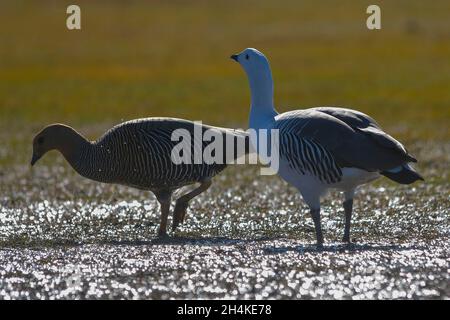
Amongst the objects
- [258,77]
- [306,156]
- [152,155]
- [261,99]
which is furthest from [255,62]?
[306,156]

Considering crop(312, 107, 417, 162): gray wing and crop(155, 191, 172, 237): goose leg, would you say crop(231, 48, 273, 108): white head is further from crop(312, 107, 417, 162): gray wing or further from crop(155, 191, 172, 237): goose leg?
crop(155, 191, 172, 237): goose leg

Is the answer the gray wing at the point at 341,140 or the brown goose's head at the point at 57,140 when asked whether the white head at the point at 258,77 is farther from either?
the brown goose's head at the point at 57,140

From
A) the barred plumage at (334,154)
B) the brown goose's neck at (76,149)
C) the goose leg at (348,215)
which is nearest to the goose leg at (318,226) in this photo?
the barred plumage at (334,154)

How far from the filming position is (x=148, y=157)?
11.5 metres

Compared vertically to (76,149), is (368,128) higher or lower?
A: higher

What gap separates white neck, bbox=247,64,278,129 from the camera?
1112 centimetres

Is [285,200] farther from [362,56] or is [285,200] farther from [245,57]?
[362,56]

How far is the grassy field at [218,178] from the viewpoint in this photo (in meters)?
9.02

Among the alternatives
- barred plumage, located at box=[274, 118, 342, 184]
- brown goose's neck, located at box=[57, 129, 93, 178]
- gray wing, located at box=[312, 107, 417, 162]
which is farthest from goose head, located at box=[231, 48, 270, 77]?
brown goose's neck, located at box=[57, 129, 93, 178]

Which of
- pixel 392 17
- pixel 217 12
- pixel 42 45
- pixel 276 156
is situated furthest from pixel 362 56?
pixel 276 156

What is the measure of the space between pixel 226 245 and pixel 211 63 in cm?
3220

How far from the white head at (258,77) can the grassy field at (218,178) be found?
1480 millimetres

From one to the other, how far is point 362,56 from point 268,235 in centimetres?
3211

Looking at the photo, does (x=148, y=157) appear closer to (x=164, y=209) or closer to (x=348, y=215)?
(x=164, y=209)
